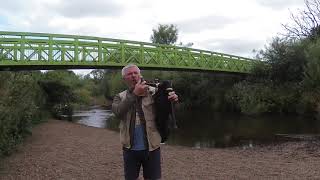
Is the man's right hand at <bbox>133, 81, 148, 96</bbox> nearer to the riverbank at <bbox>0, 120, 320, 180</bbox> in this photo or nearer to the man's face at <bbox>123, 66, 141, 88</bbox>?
the man's face at <bbox>123, 66, 141, 88</bbox>

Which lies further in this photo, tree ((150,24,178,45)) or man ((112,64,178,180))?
tree ((150,24,178,45))

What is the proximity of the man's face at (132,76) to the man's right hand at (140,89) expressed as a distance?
0.08 meters

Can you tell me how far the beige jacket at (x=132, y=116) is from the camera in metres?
5.80

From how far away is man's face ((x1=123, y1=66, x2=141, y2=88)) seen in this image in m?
5.76

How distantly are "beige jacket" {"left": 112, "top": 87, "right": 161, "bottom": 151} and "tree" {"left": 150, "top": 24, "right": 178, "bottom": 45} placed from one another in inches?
2799

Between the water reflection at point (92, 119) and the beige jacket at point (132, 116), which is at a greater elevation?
the beige jacket at point (132, 116)

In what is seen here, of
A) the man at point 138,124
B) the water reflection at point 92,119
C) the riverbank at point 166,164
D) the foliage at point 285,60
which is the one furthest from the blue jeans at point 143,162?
the foliage at point 285,60

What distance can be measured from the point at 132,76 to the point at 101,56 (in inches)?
1370

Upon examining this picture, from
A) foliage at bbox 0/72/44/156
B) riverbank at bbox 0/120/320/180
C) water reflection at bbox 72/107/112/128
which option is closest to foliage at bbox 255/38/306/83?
water reflection at bbox 72/107/112/128

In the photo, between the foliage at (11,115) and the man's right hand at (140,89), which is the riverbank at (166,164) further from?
the man's right hand at (140,89)

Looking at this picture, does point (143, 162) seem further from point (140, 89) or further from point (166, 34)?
point (166, 34)

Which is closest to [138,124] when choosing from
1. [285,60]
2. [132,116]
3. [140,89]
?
[132,116]

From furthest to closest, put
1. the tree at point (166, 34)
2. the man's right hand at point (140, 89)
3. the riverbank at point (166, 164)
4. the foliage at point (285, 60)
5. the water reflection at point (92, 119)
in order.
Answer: the tree at point (166, 34) < the foliage at point (285, 60) < the water reflection at point (92, 119) < the riverbank at point (166, 164) < the man's right hand at point (140, 89)

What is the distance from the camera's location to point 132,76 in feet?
18.9
